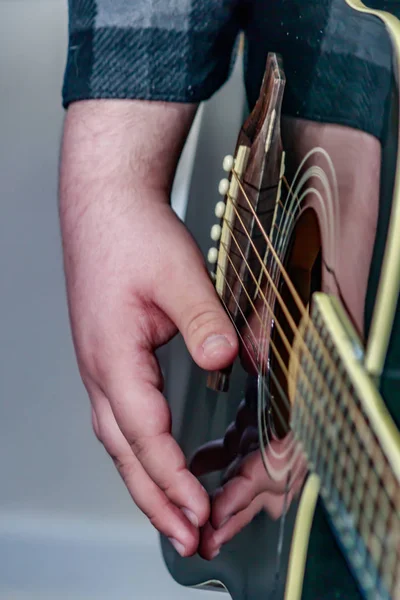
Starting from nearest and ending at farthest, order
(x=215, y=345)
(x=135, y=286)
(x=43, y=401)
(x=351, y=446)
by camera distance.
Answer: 1. (x=351, y=446)
2. (x=215, y=345)
3. (x=135, y=286)
4. (x=43, y=401)

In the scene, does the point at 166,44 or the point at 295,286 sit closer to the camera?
the point at 295,286

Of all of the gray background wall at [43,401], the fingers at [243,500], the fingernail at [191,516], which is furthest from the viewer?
the gray background wall at [43,401]

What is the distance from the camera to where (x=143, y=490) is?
511 mm

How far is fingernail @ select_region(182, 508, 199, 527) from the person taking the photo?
0.46 meters

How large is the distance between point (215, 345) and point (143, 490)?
0.52ft

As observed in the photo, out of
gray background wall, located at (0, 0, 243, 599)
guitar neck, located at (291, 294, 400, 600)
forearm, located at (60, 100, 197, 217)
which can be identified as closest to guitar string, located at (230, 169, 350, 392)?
guitar neck, located at (291, 294, 400, 600)

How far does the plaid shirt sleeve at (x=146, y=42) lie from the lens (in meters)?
0.53

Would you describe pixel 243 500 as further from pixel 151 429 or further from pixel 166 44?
pixel 166 44

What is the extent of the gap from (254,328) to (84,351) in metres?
0.21

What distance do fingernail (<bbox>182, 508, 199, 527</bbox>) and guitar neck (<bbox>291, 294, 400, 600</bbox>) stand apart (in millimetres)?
176

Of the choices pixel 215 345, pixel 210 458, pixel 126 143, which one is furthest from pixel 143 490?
pixel 126 143

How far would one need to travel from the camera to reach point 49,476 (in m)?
0.83

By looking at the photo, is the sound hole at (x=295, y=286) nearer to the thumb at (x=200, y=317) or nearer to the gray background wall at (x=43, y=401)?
the thumb at (x=200, y=317)

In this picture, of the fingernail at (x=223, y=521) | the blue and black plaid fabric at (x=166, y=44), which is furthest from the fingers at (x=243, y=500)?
the blue and black plaid fabric at (x=166, y=44)
